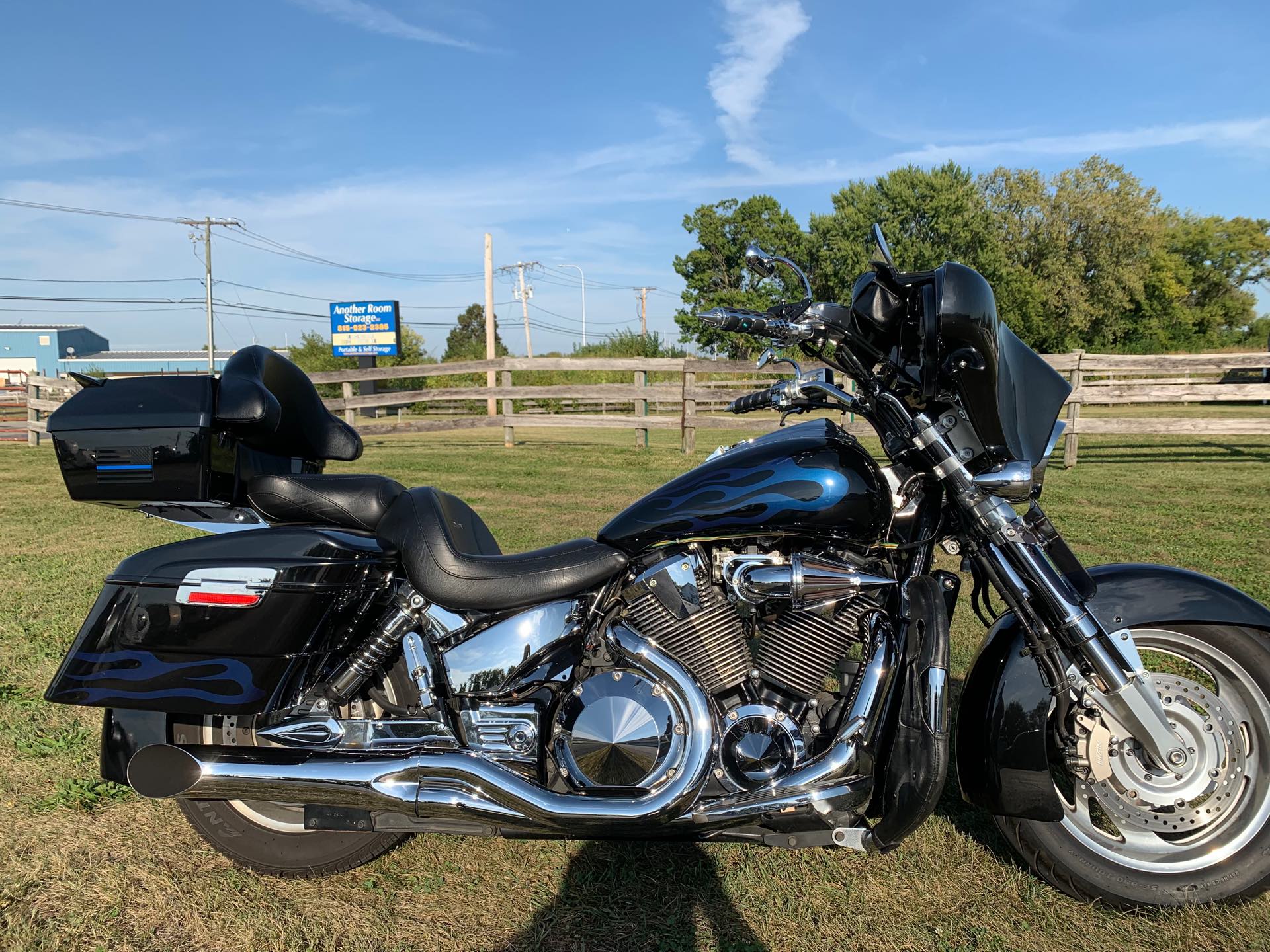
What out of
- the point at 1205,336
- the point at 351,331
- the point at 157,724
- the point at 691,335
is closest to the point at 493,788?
the point at 157,724

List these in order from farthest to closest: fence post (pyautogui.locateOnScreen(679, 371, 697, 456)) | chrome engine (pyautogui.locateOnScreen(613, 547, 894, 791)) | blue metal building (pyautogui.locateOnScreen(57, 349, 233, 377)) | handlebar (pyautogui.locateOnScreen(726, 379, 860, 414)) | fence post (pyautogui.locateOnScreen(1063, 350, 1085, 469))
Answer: blue metal building (pyautogui.locateOnScreen(57, 349, 233, 377)) → fence post (pyautogui.locateOnScreen(679, 371, 697, 456)) → fence post (pyautogui.locateOnScreen(1063, 350, 1085, 469)) → handlebar (pyautogui.locateOnScreen(726, 379, 860, 414)) → chrome engine (pyautogui.locateOnScreen(613, 547, 894, 791))

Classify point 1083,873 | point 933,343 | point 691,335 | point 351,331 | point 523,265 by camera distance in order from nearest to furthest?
point 933,343
point 1083,873
point 351,331
point 691,335
point 523,265

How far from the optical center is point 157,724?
2.35 m

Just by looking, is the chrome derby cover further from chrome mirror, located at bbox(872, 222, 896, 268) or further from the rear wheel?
chrome mirror, located at bbox(872, 222, 896, 268)

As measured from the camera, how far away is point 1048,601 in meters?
2.15

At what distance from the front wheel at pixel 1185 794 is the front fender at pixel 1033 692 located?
77 mm

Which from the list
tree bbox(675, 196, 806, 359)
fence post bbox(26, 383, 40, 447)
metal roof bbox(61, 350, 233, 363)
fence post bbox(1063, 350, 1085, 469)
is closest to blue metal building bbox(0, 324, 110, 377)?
metal roof bbox(61, 350, 233, 363)

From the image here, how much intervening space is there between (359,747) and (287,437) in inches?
41.2

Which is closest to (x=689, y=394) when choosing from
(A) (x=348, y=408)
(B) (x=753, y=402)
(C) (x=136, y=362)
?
(A) (x=348, y=408)

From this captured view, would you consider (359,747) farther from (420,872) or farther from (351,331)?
(351,331)

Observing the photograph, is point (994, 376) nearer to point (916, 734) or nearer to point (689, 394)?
point (916, 734)

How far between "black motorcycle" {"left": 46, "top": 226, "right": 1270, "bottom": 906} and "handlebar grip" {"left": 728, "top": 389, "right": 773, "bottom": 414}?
6 cm

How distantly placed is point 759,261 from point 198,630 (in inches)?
74.4

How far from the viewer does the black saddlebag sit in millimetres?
2221
